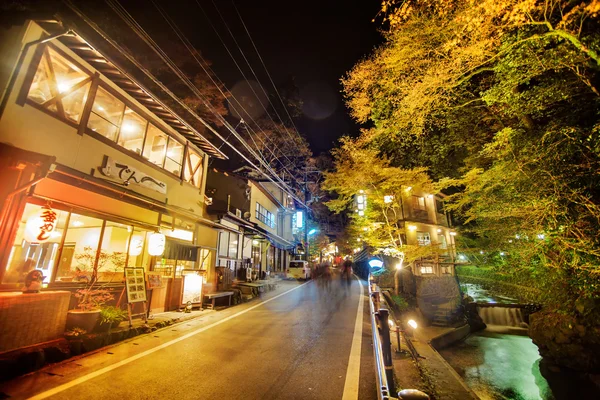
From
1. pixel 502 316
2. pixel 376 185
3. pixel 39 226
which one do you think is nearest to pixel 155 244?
pixel 39 226

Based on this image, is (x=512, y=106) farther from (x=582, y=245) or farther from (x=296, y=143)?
(x=296, y=143)

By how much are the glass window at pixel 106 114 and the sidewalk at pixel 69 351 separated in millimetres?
7023

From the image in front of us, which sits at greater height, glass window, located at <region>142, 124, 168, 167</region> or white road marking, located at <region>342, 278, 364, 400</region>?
glass window, located at <region>142, 124, 168, 167</region>

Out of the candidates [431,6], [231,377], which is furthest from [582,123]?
[231,377]

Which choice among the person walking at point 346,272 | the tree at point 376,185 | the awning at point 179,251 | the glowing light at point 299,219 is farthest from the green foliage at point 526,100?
the glowing light at point 299,219

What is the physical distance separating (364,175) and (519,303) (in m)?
17.1

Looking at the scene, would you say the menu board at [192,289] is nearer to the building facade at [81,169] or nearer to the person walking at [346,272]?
the building facade at [81,169]

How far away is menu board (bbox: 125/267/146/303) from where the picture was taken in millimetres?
8242

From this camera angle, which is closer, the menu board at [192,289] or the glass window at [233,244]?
the menu board at [192,289]

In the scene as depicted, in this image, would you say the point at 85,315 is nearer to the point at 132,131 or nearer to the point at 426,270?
the point at 132,131

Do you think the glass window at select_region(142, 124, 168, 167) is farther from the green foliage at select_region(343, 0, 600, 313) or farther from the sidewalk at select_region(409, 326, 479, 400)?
the sidewalk at select_region(409, 326, 479, 400)

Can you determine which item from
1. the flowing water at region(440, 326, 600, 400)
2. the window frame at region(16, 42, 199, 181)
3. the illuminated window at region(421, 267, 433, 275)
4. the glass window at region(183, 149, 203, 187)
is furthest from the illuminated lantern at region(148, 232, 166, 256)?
the illuminated window at region(421, 267, 433, 275)

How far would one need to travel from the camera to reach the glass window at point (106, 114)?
363 inches

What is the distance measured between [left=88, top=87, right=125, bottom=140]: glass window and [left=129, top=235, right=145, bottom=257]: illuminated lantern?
13.7 ft
